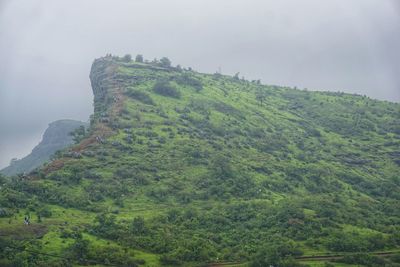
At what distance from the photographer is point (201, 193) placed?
116m

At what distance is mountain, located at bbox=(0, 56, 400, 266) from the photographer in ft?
272

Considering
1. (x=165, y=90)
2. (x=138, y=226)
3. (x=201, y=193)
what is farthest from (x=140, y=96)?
(x=138, y=226)

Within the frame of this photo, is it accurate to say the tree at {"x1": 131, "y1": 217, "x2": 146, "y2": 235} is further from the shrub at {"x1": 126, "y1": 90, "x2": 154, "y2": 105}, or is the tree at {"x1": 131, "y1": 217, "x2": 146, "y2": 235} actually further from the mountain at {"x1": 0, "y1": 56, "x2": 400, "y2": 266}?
the shrub at {"x1": 126, "y1": 90, "x2": 154, "y2": 105}

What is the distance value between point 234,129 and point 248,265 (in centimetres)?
9161

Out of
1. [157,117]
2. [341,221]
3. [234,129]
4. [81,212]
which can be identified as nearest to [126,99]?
[157,117]

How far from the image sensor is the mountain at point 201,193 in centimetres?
8281

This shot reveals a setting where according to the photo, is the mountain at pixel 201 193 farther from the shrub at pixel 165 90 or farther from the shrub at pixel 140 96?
the shrub at pixel 165 90

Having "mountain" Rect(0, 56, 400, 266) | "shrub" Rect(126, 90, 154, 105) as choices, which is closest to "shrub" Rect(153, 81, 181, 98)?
"mountain" Rect(0, 56, 400, 266)

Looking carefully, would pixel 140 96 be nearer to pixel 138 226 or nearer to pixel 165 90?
pixel 165 90

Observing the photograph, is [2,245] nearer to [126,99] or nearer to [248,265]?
[248,265]

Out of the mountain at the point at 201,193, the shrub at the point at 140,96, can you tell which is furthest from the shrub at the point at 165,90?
the shrub at the point at 140,96

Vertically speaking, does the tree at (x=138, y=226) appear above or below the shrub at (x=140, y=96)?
below

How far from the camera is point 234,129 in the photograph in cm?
16725

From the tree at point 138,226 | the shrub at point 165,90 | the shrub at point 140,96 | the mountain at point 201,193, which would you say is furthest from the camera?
Answer: the shrub at point 165,90
